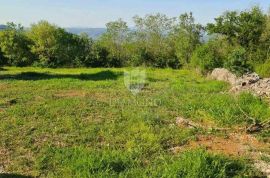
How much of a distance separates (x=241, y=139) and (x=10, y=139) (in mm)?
4771

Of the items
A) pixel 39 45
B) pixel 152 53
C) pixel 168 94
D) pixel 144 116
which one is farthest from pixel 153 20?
pixel 144 116

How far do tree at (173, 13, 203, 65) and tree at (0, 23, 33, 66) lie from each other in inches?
537

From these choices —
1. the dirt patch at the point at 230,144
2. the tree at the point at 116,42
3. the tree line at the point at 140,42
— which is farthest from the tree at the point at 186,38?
the dirt patch at the point at 230,144

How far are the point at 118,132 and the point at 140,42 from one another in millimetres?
31711

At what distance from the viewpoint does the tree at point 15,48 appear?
35562 mm

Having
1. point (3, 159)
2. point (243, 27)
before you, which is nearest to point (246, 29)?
point (243, 27)

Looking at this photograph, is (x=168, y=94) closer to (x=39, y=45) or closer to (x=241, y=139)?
(x=241, y=139)

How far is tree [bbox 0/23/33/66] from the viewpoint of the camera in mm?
35562

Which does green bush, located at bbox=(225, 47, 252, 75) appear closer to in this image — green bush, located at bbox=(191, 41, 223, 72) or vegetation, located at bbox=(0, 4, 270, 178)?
vegetation, located at bbox=(0, 4, 270, 178)

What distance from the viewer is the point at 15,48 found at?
1403 inches

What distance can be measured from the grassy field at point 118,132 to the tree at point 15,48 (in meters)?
21.9

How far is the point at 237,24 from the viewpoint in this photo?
1193 inches

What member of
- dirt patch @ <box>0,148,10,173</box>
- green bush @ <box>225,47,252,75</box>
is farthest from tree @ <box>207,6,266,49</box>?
dirt patch @ <box>0,148,10,173</box>

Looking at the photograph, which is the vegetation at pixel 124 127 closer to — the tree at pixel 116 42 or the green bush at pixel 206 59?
the green bush at pixel 206 59
